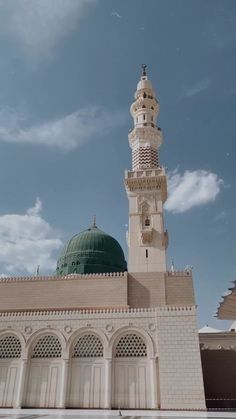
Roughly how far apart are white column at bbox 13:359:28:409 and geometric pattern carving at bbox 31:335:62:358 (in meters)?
0.58

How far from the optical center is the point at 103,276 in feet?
67.1

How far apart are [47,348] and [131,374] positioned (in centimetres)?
435

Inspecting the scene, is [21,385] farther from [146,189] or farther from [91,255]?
[146,189]

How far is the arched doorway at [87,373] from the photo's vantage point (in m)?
16.0

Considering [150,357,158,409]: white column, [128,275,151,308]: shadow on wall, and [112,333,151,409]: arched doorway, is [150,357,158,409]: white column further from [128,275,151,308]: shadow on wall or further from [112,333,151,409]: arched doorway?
[128,275,151,308]: shadow on wall

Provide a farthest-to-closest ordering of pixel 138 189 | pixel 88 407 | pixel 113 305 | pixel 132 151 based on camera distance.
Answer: pixel 132 151, pixel 138 189, pixel 113 305, pixel 88 407

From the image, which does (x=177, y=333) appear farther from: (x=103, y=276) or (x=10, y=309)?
(x=10, y=309)

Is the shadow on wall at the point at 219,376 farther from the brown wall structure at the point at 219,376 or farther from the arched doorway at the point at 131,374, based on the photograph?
the arched doorway at the point at 131,374

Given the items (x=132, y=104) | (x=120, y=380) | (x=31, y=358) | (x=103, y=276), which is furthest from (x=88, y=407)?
(x=132, y=104)

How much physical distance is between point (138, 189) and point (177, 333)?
39.1 feet

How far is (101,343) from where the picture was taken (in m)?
17.0

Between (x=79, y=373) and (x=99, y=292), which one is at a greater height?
(x=99, y=292)

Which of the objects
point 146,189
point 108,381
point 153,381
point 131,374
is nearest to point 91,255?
point 146,189

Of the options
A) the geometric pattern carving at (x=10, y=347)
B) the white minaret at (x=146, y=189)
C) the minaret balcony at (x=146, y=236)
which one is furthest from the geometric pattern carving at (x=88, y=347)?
the minaret balcony at (x=146, y=236)
